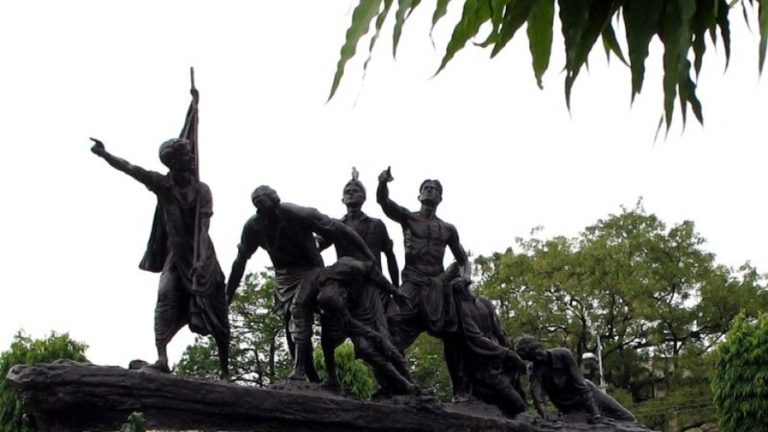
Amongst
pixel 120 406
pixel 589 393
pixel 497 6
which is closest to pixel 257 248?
pixel 120 406

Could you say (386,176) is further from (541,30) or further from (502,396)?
(541,30)

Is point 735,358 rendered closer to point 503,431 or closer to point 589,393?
point 589,393

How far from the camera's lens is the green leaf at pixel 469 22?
2100 mm

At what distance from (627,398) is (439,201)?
17.9 metres

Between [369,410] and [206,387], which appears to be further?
[369,410]

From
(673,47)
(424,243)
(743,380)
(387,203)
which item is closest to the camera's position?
(673,47)

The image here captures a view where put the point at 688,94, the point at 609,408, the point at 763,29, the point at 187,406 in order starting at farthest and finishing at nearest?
1. the point at 609,408
2. the point at 187,406
3. the point at 688,94
4. the point at 763,29

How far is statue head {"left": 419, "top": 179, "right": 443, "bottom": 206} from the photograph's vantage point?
11.6 meters

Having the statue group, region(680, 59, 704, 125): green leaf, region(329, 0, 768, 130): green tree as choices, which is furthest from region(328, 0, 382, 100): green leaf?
the statue group

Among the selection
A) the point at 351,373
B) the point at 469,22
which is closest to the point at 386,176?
the point at 469,22

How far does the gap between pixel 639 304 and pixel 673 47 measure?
88.6ft

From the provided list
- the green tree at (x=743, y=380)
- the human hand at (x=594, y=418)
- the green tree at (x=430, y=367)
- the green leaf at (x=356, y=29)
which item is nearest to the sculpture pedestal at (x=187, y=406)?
the human hand at (x=594, y=418)

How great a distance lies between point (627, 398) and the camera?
27781mm

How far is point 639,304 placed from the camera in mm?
27953
